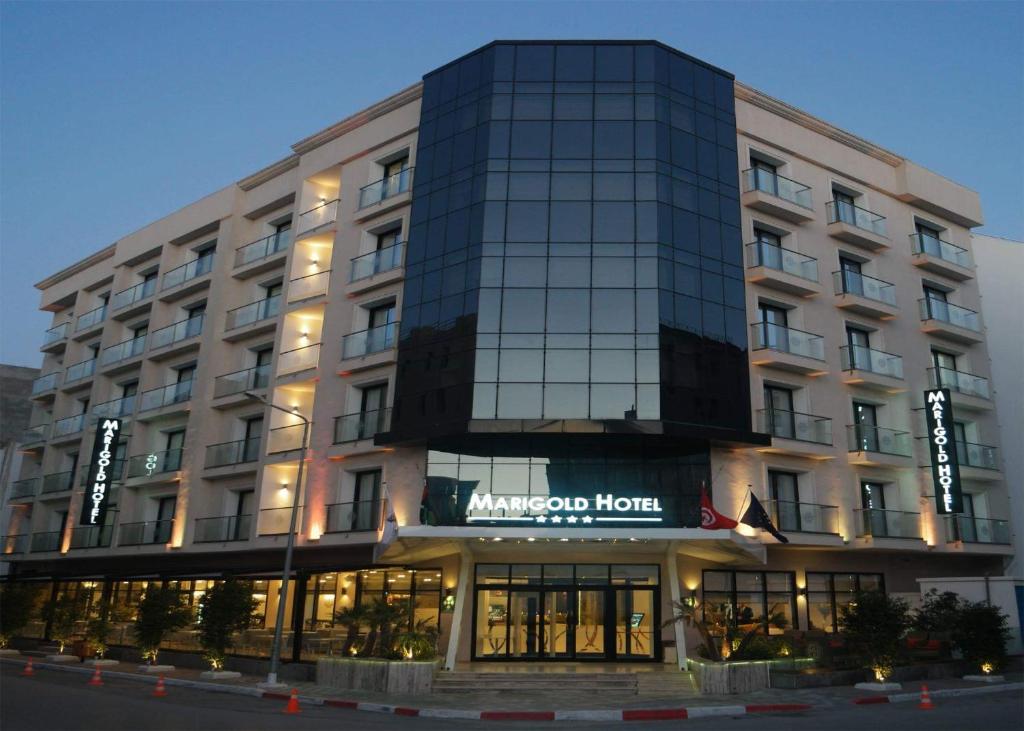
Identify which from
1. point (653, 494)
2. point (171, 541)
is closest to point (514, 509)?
point (653, 494)

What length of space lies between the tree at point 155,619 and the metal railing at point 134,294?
20.4 metres

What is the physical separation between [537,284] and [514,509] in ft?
26.9

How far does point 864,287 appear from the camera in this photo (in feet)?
119

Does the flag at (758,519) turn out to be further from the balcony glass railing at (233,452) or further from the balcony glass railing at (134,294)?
the balcony glass railing at (134,294)

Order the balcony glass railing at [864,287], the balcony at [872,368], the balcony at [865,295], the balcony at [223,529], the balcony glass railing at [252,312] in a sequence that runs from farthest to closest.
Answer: the balcony glass railing at [252,312] → the balcony at [223,529] → the balcony glass railing at [864,287] → the balcony at [865,295] → the balcony at [872,368]

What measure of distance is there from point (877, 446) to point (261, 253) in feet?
94.0

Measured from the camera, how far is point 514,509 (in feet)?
94.2

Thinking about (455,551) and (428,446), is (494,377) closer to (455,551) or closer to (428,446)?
(428,446)

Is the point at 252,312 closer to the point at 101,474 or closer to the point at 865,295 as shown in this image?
the point at 101,474

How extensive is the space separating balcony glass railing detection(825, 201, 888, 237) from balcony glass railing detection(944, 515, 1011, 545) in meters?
12.8

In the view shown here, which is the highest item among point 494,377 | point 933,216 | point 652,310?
point 933,216

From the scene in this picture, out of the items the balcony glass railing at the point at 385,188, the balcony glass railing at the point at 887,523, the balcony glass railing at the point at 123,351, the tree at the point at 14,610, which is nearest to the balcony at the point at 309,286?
the balcony glass railing at the point at 385,188

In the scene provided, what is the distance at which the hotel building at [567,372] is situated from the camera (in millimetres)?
29625

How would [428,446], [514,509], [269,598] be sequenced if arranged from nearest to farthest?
[514,509] < [428,446] < [269,598]
